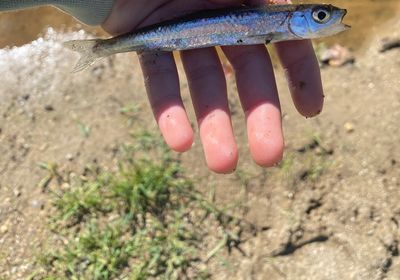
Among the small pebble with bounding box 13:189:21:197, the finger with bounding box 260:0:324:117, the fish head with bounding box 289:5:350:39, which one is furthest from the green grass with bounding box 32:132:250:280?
the fish head with bounding box 289:5:350:39

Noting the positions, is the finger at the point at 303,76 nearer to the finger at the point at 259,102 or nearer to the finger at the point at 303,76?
the finger at the point at 303,76

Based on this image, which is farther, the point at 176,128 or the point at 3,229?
the point at 3,229

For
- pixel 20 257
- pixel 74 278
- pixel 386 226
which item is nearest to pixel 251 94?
pixel 386 226

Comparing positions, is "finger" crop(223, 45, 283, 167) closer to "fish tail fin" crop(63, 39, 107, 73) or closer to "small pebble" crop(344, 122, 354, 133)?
"fish tail fin" crop(63, 39, 107, 73)

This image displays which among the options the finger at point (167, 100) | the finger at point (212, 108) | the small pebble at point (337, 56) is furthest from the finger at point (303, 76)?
the small pebble at point (337, 56)

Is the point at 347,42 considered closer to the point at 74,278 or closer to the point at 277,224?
the point at 277,224

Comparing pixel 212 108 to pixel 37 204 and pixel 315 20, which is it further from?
pixel 37 204

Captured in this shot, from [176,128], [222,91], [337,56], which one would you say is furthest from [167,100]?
[337,56]
